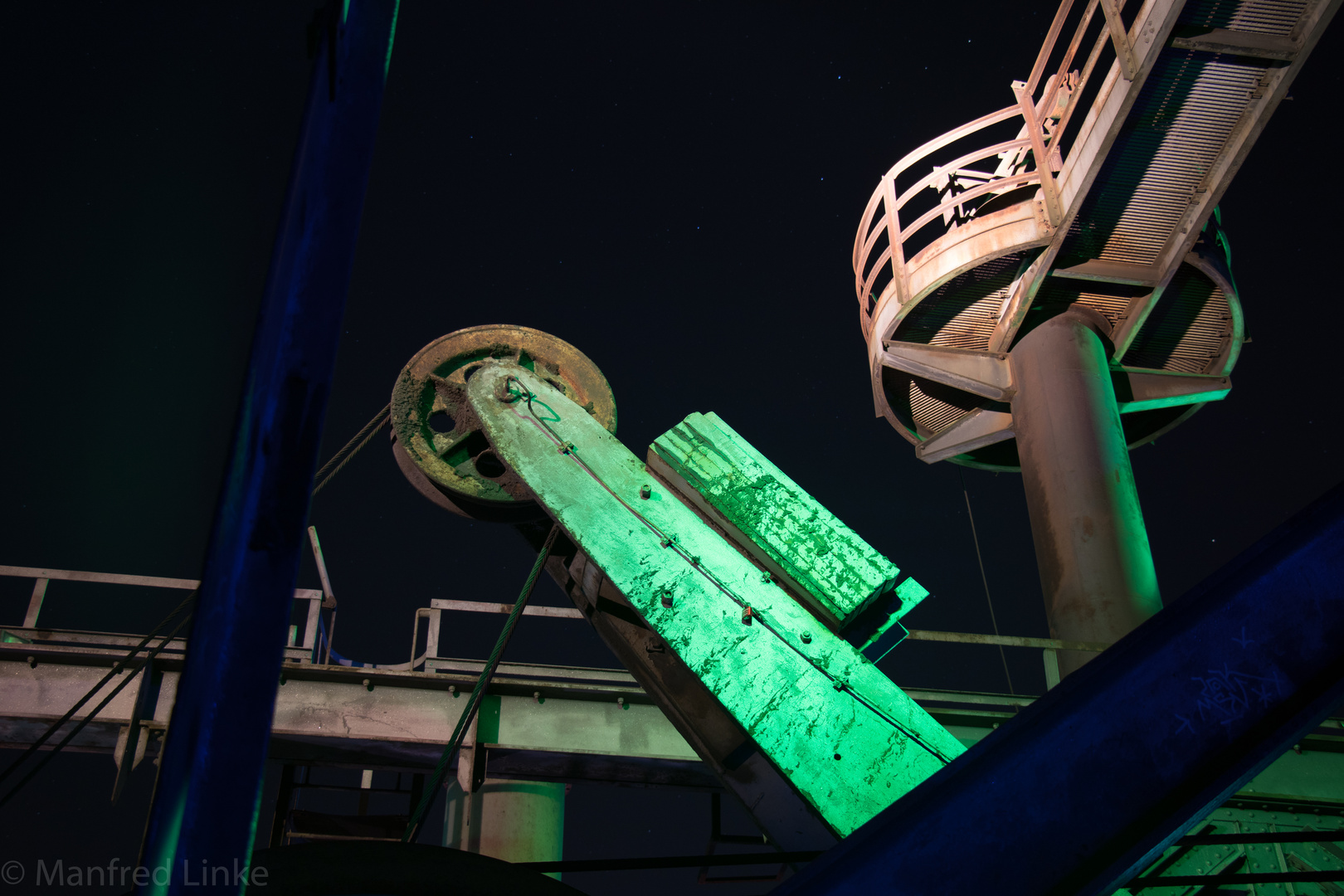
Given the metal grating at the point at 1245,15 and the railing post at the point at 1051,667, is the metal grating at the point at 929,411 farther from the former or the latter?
the metal grating at the point at 1245,15

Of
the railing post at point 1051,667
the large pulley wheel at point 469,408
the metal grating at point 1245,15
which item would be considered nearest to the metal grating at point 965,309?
the metal grating at point 1245,15

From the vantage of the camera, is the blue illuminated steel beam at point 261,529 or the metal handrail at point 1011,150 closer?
the blue illuminated steel beam at point 261,529

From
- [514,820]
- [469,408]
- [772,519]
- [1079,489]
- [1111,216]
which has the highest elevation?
[1111,216]

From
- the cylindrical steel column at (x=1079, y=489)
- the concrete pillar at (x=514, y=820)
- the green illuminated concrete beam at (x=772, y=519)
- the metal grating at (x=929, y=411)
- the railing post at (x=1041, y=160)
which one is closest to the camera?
the green illuminated concrete beam at (x=772, y=519)

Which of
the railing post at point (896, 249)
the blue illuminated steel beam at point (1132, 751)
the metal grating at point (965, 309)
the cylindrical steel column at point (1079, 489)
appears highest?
the railing post at point (896, 249)

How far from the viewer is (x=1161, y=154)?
26.2ft

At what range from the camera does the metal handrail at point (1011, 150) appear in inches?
340

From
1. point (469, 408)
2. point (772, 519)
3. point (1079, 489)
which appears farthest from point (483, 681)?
point (1079, 489)

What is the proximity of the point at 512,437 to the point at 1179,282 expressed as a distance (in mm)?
8678

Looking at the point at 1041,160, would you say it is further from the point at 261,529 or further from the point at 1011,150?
the point at 261,529

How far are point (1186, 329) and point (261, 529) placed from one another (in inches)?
433

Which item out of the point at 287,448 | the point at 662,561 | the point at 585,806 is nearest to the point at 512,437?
the point at 662,561

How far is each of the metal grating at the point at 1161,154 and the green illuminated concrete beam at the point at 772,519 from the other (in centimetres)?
601

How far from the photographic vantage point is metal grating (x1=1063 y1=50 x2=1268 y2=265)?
7395 mm
